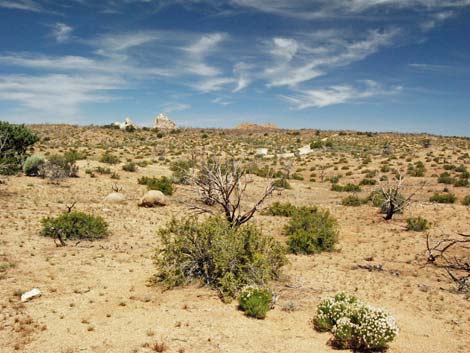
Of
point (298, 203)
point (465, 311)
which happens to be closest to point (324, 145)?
point (298, 203)

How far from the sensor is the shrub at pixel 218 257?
37.2ft

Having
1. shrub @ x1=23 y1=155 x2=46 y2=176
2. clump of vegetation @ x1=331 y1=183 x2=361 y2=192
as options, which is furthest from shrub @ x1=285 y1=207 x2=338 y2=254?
shrub @ x1=23 y1=155 x2=46 y2=176

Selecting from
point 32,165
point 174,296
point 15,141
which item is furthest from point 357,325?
point 15,141

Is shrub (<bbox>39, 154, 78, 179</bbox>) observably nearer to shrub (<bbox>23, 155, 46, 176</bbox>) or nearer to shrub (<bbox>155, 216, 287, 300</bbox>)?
shrub (<bbox>23, 155, 46, 176</bbox>)

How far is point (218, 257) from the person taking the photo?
11375 millimetres

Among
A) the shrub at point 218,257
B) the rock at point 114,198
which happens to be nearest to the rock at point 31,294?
the shrub at point 218,257

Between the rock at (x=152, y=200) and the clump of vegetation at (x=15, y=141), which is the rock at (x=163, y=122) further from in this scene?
the rock at (x=152, y=200)

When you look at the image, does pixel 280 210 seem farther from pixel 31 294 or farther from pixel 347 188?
pixel 31 294

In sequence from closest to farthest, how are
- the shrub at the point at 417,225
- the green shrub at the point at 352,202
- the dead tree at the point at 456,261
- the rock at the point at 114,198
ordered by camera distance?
the dead tree at the point at 456,261
the shrub at the point at 417,225
the rock at the point at 114,198
the green shrub at the point at 352,202

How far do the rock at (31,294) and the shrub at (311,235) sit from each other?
1033 centimetres

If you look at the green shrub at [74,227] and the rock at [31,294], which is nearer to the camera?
the rock at [31,294]

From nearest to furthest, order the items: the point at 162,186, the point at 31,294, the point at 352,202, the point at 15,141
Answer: the point at 31,294, the point at 352,202, the point at 162,186, the point at 15,141

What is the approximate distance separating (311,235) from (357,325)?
28.9 feet

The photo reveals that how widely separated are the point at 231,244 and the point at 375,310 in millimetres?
4623
